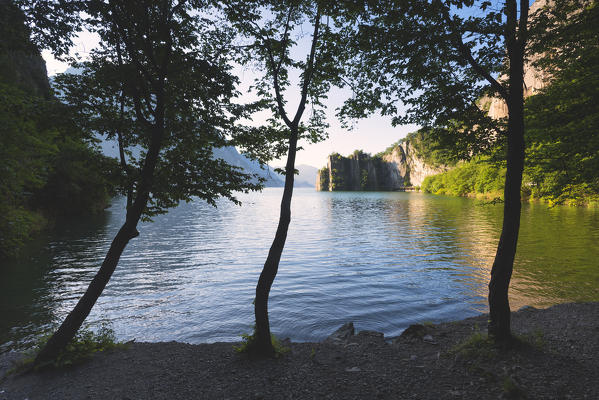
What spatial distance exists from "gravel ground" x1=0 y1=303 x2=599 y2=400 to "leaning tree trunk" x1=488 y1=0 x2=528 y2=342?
88cm

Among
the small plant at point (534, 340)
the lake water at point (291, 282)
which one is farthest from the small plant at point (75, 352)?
the small plant at point (534, 340)

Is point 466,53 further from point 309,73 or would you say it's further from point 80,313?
point 80,313

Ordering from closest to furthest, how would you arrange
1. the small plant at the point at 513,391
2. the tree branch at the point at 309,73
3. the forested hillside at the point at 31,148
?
the small plant at the point at 513,391 < the forested hillside at the point at 31,148 < the tree branch at the point at 309,73

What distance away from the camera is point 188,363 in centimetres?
781

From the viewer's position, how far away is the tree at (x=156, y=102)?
7.27 m

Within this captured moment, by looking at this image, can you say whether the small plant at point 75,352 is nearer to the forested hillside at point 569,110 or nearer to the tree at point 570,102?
the forested hillside at point 569,110

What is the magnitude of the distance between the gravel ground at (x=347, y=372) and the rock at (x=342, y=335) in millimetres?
623

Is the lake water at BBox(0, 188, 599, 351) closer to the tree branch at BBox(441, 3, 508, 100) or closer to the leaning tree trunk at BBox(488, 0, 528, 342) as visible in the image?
the leaning tree trunk at BBox(488, 0, 528, 342)

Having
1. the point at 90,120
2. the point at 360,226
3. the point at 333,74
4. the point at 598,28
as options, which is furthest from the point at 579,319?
the point at 360,226

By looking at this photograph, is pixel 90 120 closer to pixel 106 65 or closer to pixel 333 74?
pixel 106 65

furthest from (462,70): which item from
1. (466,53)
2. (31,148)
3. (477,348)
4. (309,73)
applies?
(31,148)

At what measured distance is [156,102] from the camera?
7.80 m

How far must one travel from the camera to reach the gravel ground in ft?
19.6

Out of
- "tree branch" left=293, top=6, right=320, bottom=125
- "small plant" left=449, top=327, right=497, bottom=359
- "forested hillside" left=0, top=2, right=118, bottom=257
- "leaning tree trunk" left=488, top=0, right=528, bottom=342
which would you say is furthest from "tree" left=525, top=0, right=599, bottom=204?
"forested hillside" left=0, top=2, right=118, bottom=257
